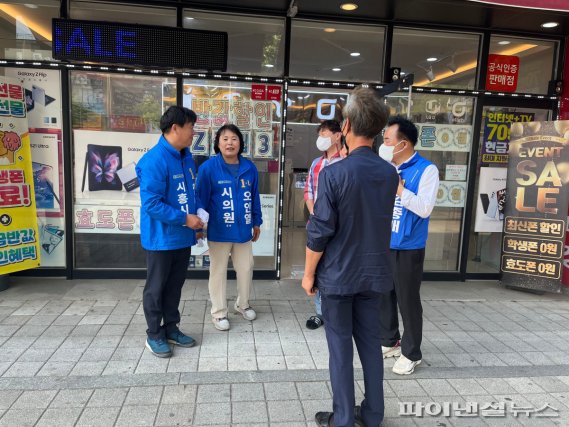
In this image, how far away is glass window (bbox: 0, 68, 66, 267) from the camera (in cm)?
478

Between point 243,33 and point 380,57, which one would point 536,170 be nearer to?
point 380,57

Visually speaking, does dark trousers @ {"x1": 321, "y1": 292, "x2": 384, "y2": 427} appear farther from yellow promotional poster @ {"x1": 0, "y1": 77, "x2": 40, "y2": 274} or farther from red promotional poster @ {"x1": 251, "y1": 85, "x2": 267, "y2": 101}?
yellow promotional poster @ {"x1": 0, "y1": 77, "x2": 40, "y2": 274}

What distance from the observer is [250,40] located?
5.09 metres

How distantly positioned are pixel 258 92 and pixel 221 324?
2802mm

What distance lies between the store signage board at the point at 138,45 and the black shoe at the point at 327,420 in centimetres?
360

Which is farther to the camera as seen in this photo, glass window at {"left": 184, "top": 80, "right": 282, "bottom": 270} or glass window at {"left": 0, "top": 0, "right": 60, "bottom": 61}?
glass window at {"left": 184, "top": 80, "right": 282, "bottom": 270}

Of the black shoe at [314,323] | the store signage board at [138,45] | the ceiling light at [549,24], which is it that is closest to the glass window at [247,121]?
the store signage board at [138,45]

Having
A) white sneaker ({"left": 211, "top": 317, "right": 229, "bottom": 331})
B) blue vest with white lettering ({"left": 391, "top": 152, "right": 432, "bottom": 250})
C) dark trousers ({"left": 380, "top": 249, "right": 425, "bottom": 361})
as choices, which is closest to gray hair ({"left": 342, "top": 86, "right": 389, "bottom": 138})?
blue vest with white lettering ({"left": 391, "top": 152, "right": 432, "bottom": 250})

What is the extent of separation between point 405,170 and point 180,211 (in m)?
1.69

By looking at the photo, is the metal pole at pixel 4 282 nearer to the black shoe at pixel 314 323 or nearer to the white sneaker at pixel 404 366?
the black shoe at pixel 314 323

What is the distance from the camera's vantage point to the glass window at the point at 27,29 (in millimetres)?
4703

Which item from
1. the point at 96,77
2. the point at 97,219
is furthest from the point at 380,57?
the point at 97,219

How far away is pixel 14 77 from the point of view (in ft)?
15.4

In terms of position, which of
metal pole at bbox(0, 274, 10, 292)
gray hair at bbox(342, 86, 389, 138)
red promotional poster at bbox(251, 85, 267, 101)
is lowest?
metal pole at bbox(0, 274, 10, 292)
